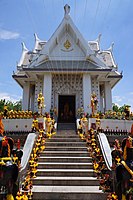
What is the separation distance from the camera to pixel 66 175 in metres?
5.69

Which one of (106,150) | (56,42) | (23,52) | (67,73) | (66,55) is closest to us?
(106,150)

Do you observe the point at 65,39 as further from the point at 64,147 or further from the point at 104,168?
the point at 104,168

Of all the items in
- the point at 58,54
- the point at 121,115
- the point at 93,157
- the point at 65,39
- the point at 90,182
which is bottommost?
the point at 90,182

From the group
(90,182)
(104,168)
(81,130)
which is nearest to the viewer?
(90,182)

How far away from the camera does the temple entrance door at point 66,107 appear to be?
16.2m

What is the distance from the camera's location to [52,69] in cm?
1404

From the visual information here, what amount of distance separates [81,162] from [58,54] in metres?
11.3

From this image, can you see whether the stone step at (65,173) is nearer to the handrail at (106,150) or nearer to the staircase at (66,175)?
the staircase at (66,175)

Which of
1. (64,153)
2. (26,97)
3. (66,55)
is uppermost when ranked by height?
(66,55)

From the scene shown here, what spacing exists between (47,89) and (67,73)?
2136 millimetres

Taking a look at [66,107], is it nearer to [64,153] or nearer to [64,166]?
[64,153]

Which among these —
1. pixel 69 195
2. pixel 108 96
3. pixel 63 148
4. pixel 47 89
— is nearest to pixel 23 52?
pixel 47 89

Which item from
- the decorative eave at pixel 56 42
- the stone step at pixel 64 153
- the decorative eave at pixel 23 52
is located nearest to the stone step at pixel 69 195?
the stone step at pixel 64 153

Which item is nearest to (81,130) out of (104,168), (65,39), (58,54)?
(104,168)
